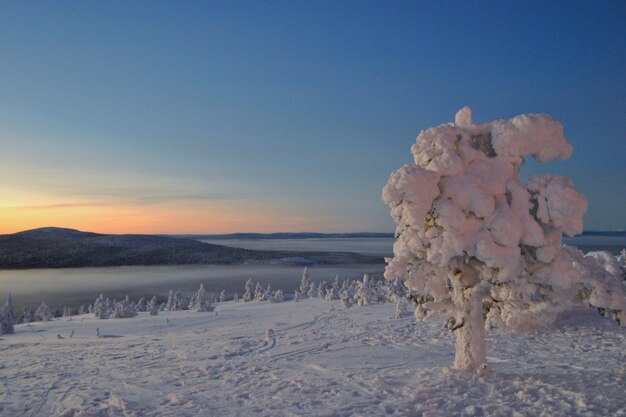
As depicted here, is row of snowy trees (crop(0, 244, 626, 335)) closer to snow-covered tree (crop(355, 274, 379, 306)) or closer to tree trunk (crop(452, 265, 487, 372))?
snow-covered tree (crop(355, 274, 379, 306))

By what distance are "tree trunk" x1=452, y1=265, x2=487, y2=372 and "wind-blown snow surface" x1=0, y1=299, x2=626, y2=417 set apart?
1.94 feet

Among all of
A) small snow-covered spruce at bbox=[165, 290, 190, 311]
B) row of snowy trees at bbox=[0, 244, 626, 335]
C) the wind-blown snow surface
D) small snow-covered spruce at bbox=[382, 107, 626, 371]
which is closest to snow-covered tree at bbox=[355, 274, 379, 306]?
row of snowy trees at bbox=[0, 244, 626, 335]

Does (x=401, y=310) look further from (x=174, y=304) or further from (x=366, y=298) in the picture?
(x=174, y=304)

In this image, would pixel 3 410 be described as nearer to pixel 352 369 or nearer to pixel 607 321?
pixel 352 369

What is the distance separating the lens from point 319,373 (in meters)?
16.2

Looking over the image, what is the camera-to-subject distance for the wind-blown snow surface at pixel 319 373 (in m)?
12.3

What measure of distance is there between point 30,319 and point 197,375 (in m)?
57.4

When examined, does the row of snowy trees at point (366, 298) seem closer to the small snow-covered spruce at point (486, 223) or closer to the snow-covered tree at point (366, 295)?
the snow-covered tree at point (366, 295)

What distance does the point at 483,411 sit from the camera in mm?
11359

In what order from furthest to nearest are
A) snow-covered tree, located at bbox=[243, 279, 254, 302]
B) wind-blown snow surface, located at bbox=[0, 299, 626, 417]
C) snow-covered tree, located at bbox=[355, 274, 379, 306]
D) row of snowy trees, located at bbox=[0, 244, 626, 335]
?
1. snow-covered tree, located at bbox=[243, 279, 254, 302]
2. snow-covered tree, located at bbox=[355, 274, 379, 306]
3. row of snowy trees, located at bbox=[0, 244, 626, 335]
4. wind-blown snow surface, located at bbox=[0, 299, 626, 417]

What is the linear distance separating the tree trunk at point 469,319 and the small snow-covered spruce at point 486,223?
33 mm

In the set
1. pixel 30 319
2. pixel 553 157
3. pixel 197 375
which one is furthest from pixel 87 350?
pixel 30 319

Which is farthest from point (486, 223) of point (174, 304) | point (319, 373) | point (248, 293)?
point (248, 293)

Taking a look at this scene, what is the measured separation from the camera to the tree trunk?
14000 millimetres
